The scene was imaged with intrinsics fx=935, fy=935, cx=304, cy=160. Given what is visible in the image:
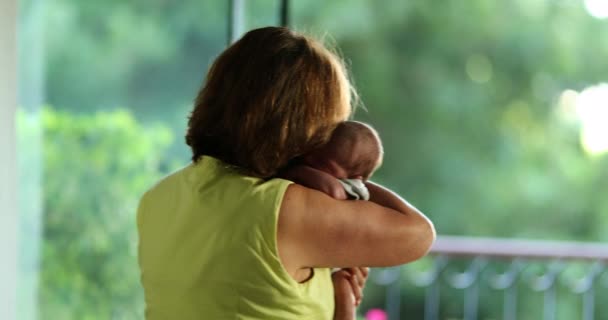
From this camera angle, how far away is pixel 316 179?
1398mm

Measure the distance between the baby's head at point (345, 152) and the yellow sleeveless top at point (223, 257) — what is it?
11cm

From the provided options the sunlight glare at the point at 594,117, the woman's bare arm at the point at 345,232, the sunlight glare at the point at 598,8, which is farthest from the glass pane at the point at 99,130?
the sunlight glare at the point at 594,117

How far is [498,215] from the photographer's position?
6.04 meters

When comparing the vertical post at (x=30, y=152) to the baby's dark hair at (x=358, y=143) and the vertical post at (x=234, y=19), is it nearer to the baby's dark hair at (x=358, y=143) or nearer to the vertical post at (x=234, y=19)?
the vertical post at (x=234, y=19)

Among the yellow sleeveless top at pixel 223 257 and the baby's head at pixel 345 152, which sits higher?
the baby's head at pixel 345 152

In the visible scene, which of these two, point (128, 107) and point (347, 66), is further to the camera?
point (128, 107)

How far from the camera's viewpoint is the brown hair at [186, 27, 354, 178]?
138cm

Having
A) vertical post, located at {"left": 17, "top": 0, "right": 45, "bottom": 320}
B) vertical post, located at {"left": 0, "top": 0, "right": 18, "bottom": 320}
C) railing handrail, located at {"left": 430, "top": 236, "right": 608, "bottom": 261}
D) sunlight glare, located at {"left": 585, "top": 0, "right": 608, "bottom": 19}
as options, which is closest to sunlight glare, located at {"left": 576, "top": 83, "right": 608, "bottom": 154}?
sunlight glare, located at {"left": 585, "top": 0, "right": 608, "bottom": 19}

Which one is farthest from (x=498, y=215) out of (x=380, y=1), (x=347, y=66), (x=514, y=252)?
(x=347, y=66)

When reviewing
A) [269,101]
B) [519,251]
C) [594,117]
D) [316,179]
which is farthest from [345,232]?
[594,117]

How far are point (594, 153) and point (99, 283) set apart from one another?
4.17 meters

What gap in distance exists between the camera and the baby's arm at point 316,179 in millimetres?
1382

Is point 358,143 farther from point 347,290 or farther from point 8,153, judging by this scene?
point 8,153

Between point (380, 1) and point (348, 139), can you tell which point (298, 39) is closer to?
point (348, 139)
